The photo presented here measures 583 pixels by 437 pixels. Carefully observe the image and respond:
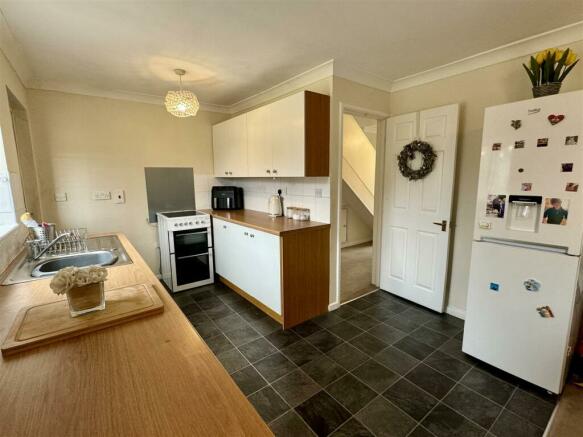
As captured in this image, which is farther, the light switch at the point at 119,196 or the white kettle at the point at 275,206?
the light switch at the point at 119,196

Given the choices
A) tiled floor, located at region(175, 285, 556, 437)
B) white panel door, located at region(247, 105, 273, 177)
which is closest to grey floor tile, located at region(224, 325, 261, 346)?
tiled floor, located at region(175, 285, 556, 437)

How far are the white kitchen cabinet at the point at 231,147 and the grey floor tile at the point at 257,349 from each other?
1.85 m

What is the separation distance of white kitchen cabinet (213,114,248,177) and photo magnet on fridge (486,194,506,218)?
2373mm

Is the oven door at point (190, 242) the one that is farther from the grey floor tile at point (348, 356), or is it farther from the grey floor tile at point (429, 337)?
the grey floor tile at point (429, 337)

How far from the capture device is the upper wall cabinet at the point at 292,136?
242 cm

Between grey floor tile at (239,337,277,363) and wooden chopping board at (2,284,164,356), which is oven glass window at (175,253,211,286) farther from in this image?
wooden chopping board at (2,284,164,356)

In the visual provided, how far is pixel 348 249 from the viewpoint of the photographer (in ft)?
16.7

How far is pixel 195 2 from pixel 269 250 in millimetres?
1830

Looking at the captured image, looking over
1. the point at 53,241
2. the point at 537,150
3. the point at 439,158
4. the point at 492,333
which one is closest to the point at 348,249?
the point at 439,158

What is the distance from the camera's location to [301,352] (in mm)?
2189

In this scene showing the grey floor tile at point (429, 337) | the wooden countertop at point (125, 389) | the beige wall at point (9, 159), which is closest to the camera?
the wooden countertop at point (125, 389)

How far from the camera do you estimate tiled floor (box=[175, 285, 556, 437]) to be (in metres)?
1.57

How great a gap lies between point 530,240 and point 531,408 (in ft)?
3.30

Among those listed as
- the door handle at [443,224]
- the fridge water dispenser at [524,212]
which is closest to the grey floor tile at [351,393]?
the fridge water dispenser at [524,212]
